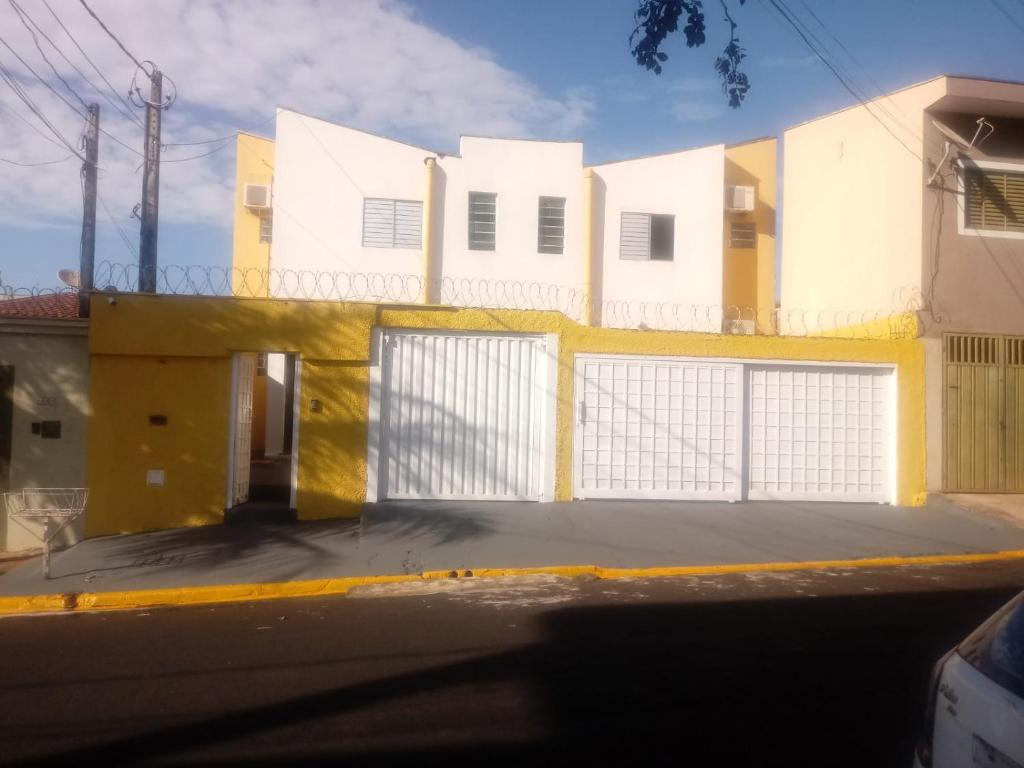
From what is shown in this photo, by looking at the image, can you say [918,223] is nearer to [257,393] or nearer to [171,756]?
[171,756]

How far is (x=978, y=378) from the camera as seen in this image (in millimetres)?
12094

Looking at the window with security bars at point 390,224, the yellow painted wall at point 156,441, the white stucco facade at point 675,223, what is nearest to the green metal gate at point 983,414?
the white stucco facade at point 675,223

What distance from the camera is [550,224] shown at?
59.8 feet

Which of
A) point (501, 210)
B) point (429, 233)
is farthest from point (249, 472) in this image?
point (501, 210)

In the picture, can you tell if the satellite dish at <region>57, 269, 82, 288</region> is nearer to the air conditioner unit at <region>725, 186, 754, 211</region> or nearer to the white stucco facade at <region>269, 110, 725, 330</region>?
the white stucco facade at <region>269, 110, 725, 330</region>

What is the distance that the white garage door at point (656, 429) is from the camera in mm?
11219

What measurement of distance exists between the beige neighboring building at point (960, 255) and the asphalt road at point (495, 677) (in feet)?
16.0

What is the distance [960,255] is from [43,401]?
41.4ft

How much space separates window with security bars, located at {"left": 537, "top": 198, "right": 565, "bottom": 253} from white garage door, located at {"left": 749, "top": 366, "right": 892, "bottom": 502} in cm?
756

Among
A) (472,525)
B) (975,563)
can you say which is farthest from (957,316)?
(472,525)

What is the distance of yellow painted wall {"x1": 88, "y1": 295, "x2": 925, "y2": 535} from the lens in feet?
33.6

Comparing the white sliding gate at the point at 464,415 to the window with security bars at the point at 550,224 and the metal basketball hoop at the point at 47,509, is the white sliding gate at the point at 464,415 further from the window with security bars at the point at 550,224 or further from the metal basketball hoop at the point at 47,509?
the window with security bars at the point at 550,224

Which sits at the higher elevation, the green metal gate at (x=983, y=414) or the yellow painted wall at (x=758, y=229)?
the yellow painted wall at (x=758, y=229)

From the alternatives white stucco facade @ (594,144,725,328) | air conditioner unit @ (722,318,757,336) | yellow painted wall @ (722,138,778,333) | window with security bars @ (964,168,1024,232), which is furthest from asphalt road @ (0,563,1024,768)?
yellow painted wall @ (722,138,778,333)
